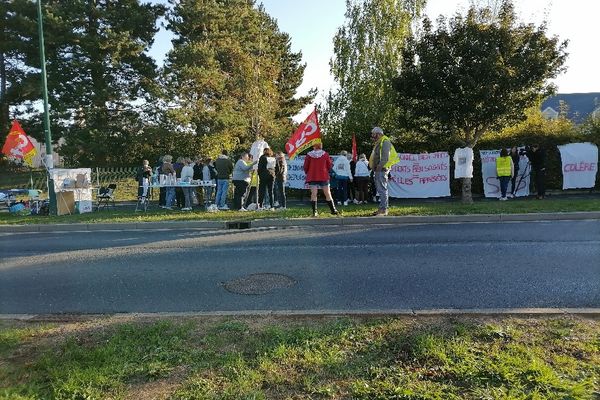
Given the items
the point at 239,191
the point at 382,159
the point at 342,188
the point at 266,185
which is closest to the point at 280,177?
the point at 266,185

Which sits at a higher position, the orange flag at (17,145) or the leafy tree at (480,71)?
the leafy tree at (480,71)

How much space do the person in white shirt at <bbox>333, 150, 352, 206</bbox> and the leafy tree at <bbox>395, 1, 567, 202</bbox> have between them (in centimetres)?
311

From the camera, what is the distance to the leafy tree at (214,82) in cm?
3128

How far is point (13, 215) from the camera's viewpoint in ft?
53.9

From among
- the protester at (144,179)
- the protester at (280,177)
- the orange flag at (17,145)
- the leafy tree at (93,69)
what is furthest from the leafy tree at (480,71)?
the leafy tree at (93,69)

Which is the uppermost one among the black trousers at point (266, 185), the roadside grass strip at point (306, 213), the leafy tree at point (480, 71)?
the leafy tree at point (480, 71)

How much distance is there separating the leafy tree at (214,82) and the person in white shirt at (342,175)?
1682 centimetres

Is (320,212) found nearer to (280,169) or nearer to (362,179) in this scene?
(280,169)

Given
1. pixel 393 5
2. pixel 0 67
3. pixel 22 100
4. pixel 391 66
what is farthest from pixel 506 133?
pixel 0 67

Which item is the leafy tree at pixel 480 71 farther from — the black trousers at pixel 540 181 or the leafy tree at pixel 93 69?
the leafy tree at pixel 93 69

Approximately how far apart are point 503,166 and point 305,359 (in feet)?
47.7

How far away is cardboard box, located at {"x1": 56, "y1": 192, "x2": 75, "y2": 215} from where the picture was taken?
629 inches

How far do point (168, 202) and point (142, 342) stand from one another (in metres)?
13.3

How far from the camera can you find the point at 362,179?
16.5 meters
